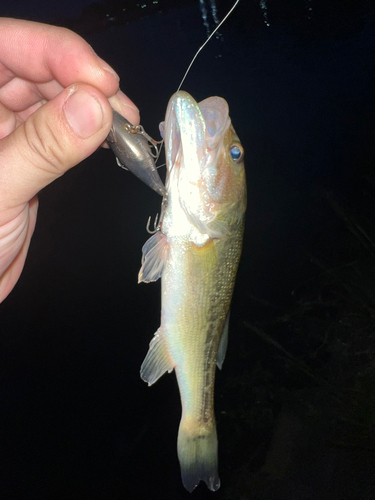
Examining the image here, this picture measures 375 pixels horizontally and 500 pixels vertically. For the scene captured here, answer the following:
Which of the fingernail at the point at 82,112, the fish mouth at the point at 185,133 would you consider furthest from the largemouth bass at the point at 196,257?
the fingernail at the point at 82,112

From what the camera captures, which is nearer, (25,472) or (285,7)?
(25,472)

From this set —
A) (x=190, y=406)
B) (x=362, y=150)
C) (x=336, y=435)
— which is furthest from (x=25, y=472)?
(x=362, y=150)

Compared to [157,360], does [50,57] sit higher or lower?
higher

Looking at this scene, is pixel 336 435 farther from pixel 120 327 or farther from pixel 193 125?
pixel 193 125

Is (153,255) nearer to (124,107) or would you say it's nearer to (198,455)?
(124,107)

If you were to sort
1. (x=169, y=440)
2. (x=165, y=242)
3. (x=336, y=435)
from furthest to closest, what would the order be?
(x=169, y=440) < (x=336, y=435) < (x=165, y=242)

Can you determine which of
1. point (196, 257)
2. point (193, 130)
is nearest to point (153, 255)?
point (196, 257)

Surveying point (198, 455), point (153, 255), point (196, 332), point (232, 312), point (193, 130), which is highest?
point (193, 130)

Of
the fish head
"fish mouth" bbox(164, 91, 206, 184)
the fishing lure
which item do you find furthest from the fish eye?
the fishing lure

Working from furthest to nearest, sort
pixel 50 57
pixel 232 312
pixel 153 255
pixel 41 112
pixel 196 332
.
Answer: pixel 232 312
pixel 50 57
pixel 196 332
pixel 153 255
pixel 41 112
